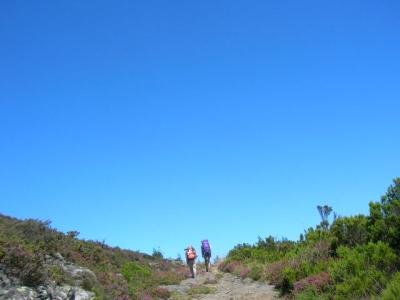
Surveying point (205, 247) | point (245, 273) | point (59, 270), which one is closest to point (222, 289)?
point (245, 273)

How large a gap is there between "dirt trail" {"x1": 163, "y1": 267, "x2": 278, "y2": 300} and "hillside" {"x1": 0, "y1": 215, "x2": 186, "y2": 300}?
2.59 ft

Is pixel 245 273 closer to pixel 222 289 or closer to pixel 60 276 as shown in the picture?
pixel 222 289

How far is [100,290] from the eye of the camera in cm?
1400

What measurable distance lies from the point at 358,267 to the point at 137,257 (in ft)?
56.5

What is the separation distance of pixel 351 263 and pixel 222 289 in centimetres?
724

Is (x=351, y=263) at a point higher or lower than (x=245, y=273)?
lower

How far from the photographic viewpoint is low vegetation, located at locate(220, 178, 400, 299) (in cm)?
1078

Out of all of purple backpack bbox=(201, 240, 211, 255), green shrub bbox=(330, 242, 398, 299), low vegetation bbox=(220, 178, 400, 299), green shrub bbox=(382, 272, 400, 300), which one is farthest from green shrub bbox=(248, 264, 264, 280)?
green shrub bbox=(382, 272, 400, 300)

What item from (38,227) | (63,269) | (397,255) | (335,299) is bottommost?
(335,299)

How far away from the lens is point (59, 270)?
1375 cm

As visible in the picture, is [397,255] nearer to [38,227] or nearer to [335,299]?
[335,299]

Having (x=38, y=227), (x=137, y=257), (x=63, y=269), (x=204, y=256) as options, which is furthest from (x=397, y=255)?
(x=137, y=257)

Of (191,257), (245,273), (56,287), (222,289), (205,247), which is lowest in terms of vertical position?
(222,289)

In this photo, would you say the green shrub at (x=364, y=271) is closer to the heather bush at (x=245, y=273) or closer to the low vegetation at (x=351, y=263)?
the low vegetation at (x=351, y=263)
